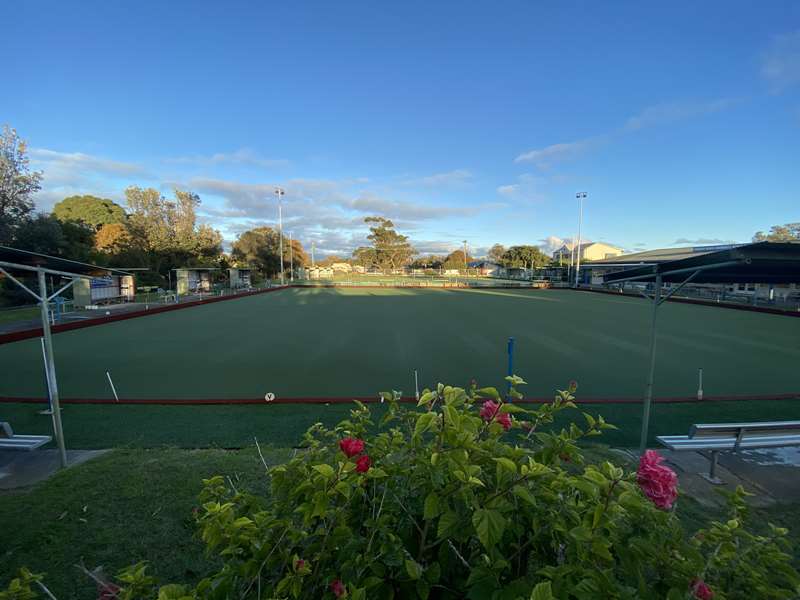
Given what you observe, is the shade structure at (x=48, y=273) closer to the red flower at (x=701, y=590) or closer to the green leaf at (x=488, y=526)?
the green leaf at (x=488, y=526)

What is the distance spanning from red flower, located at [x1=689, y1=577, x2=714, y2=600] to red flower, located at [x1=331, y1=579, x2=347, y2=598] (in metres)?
0.92

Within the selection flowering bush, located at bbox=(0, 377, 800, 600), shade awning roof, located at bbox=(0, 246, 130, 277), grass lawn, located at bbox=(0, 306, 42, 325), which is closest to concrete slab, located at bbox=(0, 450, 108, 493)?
shade awning roof, located at bbox=(0, 246, 130, 277)

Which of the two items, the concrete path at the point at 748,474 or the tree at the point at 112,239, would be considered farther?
the tree at the point at 112,239

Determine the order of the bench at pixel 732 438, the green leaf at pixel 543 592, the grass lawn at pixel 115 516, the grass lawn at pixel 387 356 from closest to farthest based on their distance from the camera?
the green leaf at pixel 543 592
the grass lawn at pixel 115 516
the bench at pixel 732 438
the grass lawn at pixel 387 356

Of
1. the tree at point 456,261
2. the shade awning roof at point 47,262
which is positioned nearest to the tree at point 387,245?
the tree at point 456,261

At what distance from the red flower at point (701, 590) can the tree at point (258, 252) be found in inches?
1907

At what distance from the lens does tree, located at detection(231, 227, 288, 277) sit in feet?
150

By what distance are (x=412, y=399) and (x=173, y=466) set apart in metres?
3.24

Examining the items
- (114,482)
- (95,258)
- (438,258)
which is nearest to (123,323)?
(114,482)

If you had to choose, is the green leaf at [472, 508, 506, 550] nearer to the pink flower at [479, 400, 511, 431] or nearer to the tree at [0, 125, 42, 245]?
the pink flower at [479, 400, 511, 431]

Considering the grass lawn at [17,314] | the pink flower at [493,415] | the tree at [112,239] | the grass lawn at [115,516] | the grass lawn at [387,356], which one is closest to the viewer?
the pink flower at [493,415]

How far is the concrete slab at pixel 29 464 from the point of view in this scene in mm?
3236

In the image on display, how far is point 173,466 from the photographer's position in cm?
340

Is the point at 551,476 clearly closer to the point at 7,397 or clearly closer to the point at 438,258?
the point at 7,397
